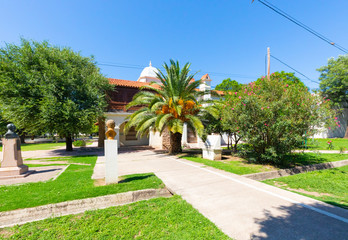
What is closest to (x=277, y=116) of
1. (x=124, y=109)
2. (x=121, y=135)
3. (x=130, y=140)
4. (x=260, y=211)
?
(x=260, y=211)

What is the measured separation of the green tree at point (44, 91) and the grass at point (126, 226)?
939 cm

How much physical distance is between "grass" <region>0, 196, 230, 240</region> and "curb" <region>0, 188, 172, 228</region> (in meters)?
0.24

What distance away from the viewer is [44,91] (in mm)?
10914

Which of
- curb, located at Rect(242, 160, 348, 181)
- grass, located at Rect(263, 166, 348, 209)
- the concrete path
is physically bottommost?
grass, located at Rect(263, 166, 348, 209)

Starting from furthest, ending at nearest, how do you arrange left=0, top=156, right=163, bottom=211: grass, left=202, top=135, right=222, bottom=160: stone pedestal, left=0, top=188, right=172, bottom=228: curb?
1. left=202, top=135, right=222, bottom=160: stone pedestal
2. left=0, top=156, right=163, bottom=211: grass
3. left=0, top=188, right=172, bottom=228: curb

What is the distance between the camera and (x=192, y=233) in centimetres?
275

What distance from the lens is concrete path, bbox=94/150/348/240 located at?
2.77 metres

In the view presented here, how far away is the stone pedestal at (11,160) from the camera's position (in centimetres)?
619

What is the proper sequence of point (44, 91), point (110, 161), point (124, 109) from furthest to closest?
point (124, 109) → point (44, 91) → point (110, 161)

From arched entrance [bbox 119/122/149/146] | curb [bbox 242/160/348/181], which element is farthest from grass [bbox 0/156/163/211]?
arched entrance [bbox 119/122/149/146]

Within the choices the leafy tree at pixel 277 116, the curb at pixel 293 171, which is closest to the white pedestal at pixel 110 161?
the curb at pixel 293 171

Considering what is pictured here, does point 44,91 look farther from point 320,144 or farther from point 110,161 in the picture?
point 320,144

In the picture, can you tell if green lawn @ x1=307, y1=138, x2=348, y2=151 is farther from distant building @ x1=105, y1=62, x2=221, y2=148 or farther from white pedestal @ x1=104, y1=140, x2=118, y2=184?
distant building @ x1=105, y1=62, x2=221, y2=148

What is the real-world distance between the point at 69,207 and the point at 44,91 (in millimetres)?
10522
